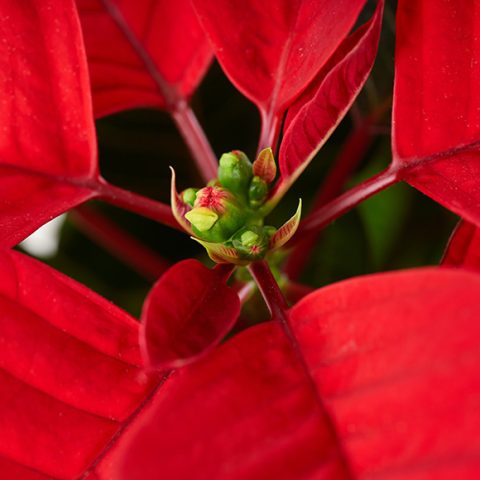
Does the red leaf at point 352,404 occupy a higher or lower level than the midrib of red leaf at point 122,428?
lower

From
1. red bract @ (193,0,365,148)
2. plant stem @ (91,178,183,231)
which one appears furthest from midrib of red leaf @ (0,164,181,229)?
red bract @ (193,0,365,148)

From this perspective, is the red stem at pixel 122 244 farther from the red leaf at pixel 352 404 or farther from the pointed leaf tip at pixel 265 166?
the red leaf at pixel 352 404

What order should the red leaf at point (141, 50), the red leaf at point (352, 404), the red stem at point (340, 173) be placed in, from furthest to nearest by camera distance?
the red stem at point (340, 173) < the red leaf at point (141, 50) < the red leaf at point (352, 404)

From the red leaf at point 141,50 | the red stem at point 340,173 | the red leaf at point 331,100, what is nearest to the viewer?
the red leaf at point 331,100

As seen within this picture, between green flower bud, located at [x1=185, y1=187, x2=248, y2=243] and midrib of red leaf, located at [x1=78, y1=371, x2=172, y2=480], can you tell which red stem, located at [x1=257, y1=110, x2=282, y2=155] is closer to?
green flower bud, located at [x1=185, y1=187, x2=248, y2=243]

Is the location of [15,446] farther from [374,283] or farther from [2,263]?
[374,283]

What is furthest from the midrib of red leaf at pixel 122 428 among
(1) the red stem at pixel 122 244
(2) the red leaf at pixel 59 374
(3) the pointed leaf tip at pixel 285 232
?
(1) the red stem at pixel 122 244

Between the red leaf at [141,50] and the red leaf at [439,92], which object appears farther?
the red leaf at [141,50]
